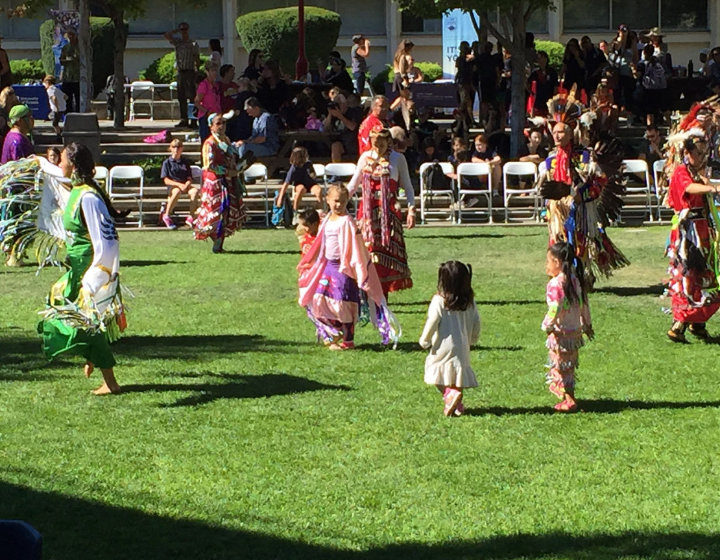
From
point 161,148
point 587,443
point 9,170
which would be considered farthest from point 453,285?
point 161,148

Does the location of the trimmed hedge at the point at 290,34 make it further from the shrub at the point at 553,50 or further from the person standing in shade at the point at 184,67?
the person standing in shade at the point at 184,67

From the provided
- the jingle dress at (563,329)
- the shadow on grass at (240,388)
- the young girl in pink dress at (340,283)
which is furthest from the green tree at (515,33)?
the jingle dress at (563,329)

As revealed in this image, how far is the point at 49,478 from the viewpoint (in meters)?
7.80

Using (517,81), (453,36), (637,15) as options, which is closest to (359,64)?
(453,36)

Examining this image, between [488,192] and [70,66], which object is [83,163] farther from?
[70,66]

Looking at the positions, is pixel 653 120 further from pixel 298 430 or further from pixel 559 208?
pixel 298 430

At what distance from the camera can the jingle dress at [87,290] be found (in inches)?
370

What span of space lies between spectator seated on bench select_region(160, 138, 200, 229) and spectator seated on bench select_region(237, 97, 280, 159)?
83.1 inches

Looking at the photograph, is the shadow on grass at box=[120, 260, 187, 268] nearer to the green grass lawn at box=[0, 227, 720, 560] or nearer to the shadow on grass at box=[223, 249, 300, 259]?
the shadow on grass at box=[223, 249, 300, 259]

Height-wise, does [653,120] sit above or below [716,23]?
below

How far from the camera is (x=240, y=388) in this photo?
33.3 feet

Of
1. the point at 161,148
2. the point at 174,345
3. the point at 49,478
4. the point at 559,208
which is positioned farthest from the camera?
the point at 161,148

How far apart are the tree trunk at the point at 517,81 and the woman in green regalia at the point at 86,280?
53.8 ft

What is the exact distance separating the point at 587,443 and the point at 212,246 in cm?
1164
